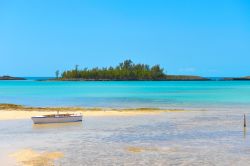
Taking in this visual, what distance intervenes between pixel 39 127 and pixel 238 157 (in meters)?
17.4

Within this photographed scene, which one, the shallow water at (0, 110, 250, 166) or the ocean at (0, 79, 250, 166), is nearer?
the ocean at (0, 79, 250, 166)

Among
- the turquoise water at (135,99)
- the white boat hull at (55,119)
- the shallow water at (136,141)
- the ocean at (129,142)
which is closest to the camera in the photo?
the ocean at (129,142)

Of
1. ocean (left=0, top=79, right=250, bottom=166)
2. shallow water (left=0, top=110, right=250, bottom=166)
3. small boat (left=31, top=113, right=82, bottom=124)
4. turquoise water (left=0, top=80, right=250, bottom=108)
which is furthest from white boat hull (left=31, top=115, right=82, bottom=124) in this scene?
turquoise water (left=0, top=80, right=250, bottom=108)

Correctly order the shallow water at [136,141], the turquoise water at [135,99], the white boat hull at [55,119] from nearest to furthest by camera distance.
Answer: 1. the shallow water at [136,141]
2. the white boat hull at [55,119]
3. the turquoise water at [135,99]

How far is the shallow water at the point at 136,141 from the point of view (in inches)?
847

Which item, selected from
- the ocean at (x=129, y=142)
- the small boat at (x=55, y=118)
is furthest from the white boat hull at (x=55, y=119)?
the ocean at (x=129, y=142)

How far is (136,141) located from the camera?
88.7ft

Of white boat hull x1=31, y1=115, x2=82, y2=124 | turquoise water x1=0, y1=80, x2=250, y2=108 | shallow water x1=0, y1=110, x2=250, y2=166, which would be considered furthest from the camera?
turquoise water x1=0, y1=80, x2=250, y2=108

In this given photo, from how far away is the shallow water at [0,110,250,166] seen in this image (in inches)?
847

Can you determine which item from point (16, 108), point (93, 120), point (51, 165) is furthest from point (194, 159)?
point (16, 108)

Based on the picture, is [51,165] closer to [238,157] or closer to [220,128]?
[238,157]

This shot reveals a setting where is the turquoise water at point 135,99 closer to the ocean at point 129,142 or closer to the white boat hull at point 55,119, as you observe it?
the white boat hull at point 55,119

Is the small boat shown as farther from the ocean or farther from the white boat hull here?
the ocean

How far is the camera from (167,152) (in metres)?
23.2
